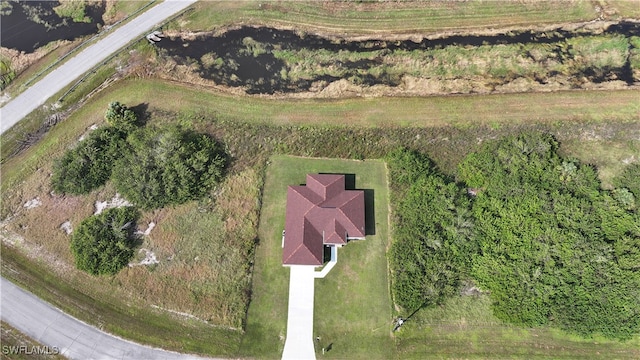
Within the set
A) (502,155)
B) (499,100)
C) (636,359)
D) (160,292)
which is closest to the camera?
(636,359)

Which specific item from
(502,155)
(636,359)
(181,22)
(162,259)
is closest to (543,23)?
(502,155)

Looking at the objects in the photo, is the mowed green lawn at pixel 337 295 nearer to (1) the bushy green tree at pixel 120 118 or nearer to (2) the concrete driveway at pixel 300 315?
(2) the concrete driveway at pixel 300 315

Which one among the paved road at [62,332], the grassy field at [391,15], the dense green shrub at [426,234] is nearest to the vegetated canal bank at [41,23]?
the grassy field at [391,15]

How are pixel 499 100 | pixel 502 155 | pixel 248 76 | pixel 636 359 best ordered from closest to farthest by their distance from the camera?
pixel 636 359 < pixel 502 155 < pixel 499 100 < pixel 248 76

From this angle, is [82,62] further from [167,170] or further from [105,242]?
[105,242]

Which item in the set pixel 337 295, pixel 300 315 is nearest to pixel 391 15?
pixel 337 295

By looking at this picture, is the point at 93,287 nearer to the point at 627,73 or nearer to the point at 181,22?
the point at 181,22
